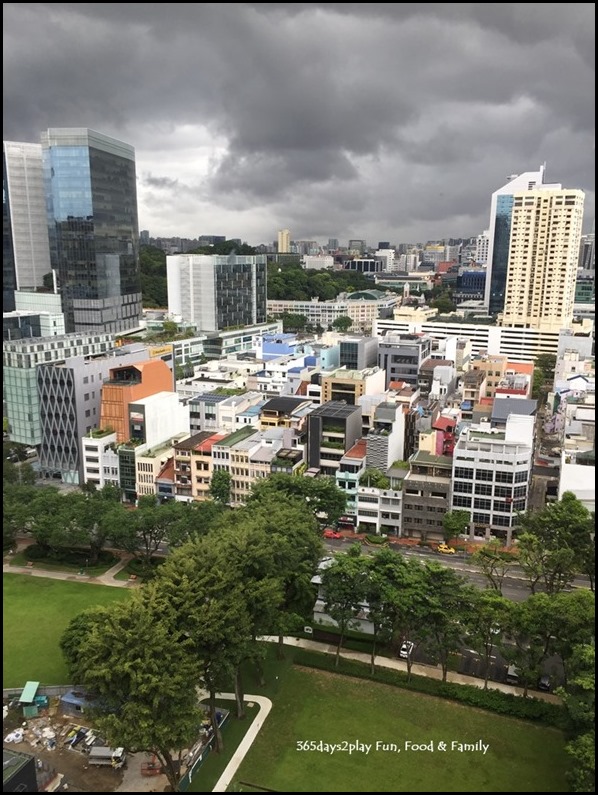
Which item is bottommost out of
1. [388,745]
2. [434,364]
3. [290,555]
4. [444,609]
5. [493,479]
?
[388,745]

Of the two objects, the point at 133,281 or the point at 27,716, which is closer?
the point at 27,716

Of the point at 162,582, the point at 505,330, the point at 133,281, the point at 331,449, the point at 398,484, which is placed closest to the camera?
the point at 162,582

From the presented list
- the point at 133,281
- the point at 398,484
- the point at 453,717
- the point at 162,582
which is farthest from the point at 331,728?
the point at 133,281

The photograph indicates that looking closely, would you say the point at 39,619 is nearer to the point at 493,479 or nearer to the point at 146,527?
the point at 146,527

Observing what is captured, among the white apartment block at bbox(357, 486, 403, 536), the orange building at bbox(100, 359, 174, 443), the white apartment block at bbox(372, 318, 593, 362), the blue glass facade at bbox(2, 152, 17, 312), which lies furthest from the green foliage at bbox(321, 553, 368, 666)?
the blue glass facade at bbox(2, 152, 17, 312)

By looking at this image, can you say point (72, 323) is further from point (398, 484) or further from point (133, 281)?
point (398, 484)

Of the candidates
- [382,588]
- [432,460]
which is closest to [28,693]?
[382,588]

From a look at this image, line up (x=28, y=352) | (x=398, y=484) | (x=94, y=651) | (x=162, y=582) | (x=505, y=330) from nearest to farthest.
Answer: (x=94, y=651)
(x=162, y=582)
(x=398, y=484)
(x=28, y=352)
(x=505, y=330)
